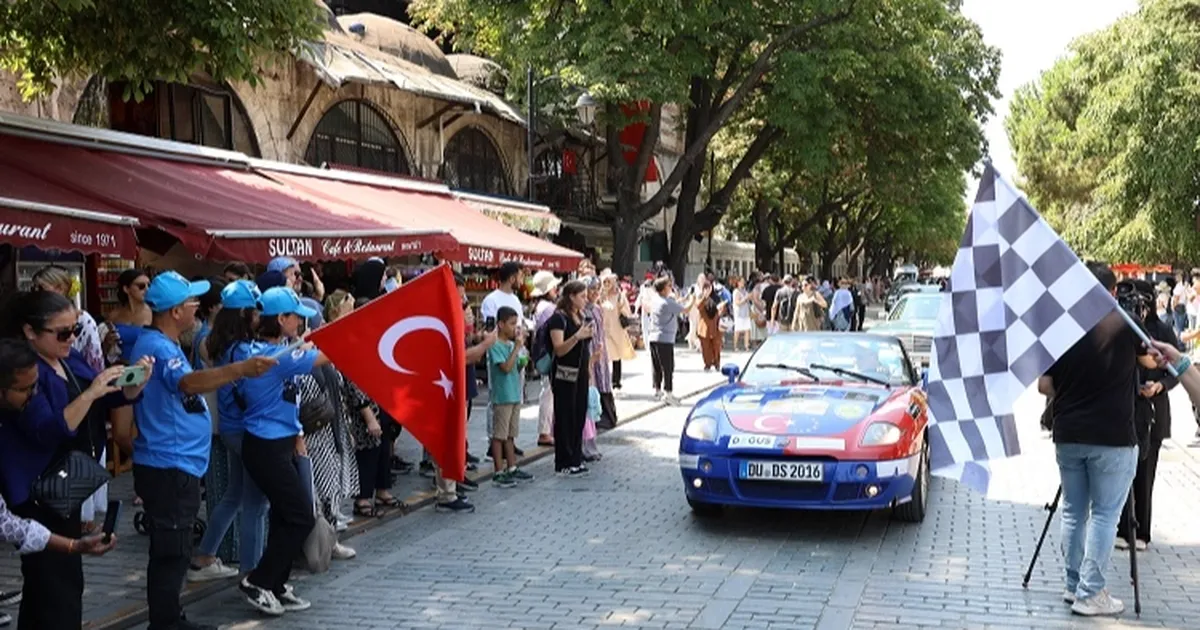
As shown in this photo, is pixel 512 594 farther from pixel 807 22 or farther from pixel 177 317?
pixel 807 22

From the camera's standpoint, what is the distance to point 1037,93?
52344 millimetres

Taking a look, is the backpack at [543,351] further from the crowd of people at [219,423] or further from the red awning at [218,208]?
the red awning at [218,208]

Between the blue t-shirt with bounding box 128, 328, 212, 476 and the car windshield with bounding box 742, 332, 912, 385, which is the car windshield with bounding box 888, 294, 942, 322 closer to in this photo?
the car windshield with bounding box 742, 332, 912, 385

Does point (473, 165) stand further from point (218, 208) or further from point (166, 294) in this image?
point (166, 294)

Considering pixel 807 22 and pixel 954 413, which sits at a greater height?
pixel 807 22

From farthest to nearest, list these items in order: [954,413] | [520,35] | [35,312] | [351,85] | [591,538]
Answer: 1. [520,35]
2. [351,85]
3. [591,538]
4. [954,413]
5. [35,312]

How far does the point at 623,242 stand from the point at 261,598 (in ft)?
74.2

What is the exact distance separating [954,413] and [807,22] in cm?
2229

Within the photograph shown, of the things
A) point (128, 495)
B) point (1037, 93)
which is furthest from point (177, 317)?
point (1037, 93)

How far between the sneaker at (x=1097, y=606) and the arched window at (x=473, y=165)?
19.6 meters

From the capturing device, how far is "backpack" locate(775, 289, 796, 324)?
2448 cm

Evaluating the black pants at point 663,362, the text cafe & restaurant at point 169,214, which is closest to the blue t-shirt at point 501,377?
the text cafe & restaurant at point 169,214

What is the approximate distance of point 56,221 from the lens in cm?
→ 800

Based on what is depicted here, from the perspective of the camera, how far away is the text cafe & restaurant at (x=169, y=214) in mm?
8445
